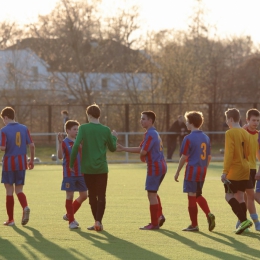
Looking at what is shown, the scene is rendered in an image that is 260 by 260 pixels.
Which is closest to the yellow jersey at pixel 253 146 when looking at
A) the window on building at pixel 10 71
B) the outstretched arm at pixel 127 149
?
the outstretched arm at pixel 127 149

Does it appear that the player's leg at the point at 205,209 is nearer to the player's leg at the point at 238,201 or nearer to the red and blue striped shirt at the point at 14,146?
the player's leg at the point at 238,201

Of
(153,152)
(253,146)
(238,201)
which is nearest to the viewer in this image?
(238,201)

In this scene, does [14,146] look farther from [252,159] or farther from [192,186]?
[252,159]

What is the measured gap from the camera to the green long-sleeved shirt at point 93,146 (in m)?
9.56

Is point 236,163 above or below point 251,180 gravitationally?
above

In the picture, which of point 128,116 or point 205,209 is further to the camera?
point 128,116

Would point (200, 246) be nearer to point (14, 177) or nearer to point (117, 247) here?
point (117, 247)

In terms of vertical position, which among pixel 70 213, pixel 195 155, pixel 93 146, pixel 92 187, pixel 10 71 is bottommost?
pixel 70 213

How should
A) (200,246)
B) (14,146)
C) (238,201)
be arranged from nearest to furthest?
(200,246) → (238,201) → (14,146)

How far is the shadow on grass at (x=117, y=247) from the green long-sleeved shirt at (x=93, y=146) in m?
0.79

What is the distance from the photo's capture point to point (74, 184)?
10.1 m

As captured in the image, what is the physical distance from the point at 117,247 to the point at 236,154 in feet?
6.15

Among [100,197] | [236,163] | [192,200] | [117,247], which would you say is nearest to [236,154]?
[236,163]

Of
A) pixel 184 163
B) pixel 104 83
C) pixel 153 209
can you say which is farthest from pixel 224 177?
pixel 104 83
